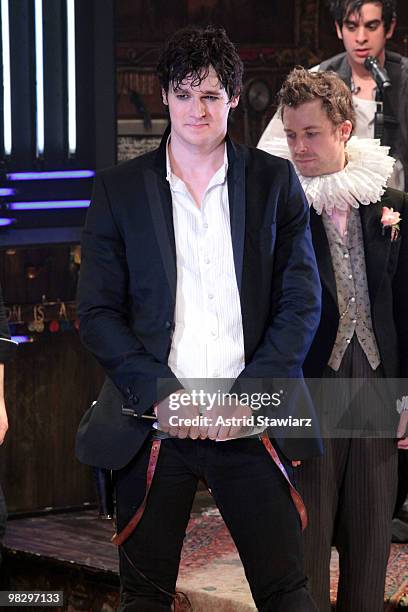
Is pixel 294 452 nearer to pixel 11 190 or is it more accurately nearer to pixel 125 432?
pixel 125 432

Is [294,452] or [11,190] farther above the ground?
[11,190]

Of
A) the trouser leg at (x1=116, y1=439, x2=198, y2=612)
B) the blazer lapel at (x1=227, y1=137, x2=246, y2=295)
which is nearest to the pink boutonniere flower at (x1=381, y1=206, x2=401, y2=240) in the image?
the blazer lapel at (x1=227, y1=137, x2=246, y2=295)

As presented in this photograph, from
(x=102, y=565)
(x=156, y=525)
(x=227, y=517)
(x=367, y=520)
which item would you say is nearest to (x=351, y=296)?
(x=367, y=520)

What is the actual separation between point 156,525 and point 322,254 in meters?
0.85

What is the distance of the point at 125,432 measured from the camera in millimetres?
2957

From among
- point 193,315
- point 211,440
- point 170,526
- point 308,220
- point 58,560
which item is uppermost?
point 308,220

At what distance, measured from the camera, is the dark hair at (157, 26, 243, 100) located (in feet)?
9.55

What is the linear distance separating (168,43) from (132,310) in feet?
2.15

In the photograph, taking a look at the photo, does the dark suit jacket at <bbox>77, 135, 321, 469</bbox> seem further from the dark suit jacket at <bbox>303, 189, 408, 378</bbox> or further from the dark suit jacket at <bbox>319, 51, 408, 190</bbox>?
the dark suit jacket at <bbox>319, 51, 408, 190</bbox>

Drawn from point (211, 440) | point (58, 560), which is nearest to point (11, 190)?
point (58, 560)

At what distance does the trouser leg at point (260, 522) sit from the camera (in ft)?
9.53

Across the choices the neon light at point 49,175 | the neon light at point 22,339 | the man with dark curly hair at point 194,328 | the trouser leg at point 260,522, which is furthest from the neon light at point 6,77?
the trouser leg at point 260,522

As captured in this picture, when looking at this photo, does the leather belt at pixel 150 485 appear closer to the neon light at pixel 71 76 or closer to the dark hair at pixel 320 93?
the dark hair at pixel 320 93

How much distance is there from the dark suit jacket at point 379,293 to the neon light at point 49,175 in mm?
1676
